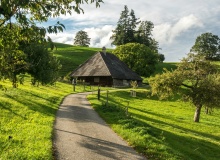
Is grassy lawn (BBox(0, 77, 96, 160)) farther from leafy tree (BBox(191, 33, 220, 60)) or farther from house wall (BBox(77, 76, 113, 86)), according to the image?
leafy tree (BBox(191, 33, 220, 60))

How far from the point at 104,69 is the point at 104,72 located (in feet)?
4.15

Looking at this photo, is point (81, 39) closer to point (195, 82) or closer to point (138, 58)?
point (138, 58)

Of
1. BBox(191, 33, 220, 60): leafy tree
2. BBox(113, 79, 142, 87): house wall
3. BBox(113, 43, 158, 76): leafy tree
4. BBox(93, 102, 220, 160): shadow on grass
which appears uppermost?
BBox(191, 33, 220, 60): leafy tree

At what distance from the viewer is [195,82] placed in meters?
30.3

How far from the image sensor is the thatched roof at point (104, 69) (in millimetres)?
62531

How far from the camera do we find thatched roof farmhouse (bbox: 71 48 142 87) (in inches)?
2445

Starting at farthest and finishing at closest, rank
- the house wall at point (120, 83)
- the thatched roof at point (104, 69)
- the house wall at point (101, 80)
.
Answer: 1. the thatched roof at point (104, 69)
2. the house wall at point (101, 80)
3. the house wall at point (120, 83)

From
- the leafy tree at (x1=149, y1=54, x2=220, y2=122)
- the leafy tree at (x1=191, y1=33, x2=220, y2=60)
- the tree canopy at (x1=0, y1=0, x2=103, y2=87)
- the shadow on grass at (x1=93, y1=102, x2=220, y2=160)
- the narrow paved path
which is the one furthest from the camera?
the leafy tree at (x1=191, y1=33, x2=220, y2=60)

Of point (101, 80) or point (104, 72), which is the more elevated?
point (104, 72)

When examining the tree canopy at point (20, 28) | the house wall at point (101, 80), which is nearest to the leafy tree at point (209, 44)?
the house wall at point (101, 80)

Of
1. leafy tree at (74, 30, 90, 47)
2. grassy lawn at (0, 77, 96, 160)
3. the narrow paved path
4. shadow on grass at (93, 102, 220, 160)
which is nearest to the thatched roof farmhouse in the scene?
grassy lawn at (0, 77, 96, 160)

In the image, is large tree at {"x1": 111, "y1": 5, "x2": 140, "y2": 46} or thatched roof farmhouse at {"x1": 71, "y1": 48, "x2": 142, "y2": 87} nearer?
thatched roof farmhouse at {"x1": 71, "y1": 48, "x2": 142, "y2": 87}

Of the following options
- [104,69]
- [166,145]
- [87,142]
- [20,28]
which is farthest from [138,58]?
[20,28]

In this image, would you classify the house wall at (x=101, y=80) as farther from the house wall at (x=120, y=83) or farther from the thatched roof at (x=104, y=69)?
the thatched roof at (x=104, y=69)
